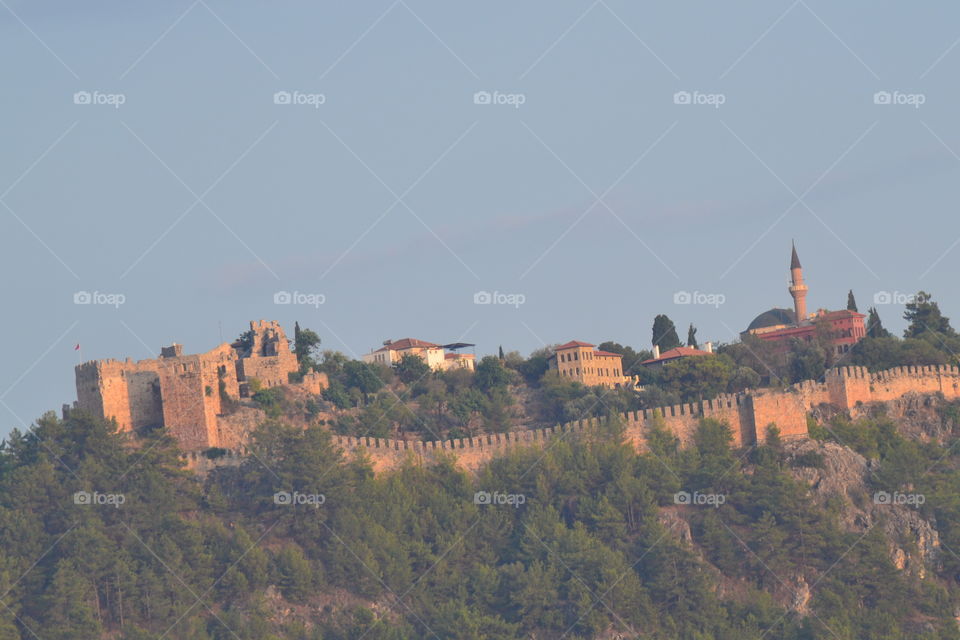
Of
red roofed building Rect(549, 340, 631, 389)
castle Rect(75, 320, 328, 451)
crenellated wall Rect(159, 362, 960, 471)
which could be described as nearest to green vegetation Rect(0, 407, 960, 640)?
crenellated wall Rect(159, 362, 960, 471)

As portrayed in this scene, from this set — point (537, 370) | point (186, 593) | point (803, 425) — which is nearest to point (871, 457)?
point (803, 425)

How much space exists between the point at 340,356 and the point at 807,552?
83.6 ft

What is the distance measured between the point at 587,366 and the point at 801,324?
14.4 m

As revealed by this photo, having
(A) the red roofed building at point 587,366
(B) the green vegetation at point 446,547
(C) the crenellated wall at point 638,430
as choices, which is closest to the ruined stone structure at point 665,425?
(C) the crenellated wall at point 638,430

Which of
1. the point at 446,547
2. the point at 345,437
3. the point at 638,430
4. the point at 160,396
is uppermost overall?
the point at 160,396

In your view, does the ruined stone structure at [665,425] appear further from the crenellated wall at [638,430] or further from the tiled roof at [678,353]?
the tiled roof at [678,353]

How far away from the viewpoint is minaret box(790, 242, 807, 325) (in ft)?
376

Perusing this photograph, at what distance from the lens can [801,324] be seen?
113688mm

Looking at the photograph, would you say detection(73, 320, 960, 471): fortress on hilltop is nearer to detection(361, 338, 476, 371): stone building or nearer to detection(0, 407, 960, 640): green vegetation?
detection(0, 407, 960, 640): green vegetation

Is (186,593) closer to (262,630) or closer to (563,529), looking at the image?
(262,630)

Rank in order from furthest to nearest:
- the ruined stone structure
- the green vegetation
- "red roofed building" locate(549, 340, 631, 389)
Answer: "red roofed building" locate(549, 340, 631, 389)
the ruined stone structure
the green vegetation

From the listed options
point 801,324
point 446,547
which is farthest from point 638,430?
point 801,324

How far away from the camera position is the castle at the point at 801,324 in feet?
357

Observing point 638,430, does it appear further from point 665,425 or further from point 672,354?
point 672,354
